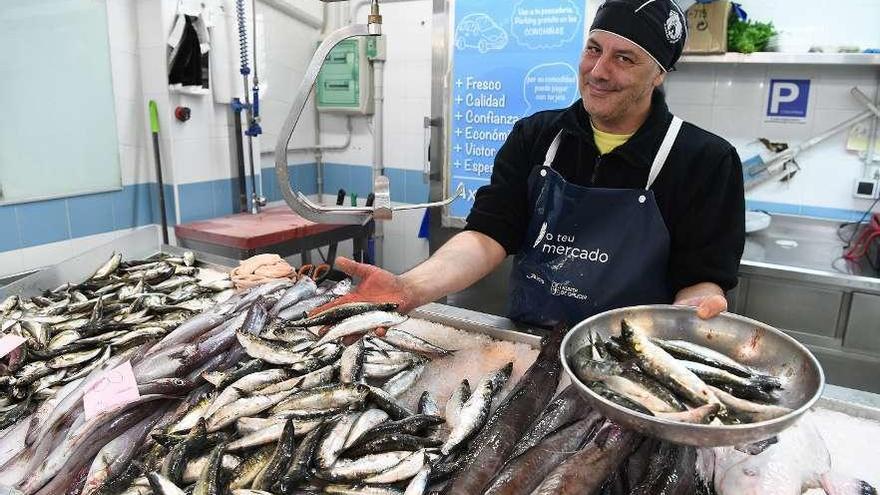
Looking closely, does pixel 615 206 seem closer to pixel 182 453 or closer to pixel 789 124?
pixel 182 453

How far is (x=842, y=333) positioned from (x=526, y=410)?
118 inches

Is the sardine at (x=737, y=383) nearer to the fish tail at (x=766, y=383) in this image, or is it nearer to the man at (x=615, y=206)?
the fish tail at (x=766, y=383)

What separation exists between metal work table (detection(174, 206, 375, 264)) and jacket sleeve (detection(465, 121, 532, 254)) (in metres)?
2.24

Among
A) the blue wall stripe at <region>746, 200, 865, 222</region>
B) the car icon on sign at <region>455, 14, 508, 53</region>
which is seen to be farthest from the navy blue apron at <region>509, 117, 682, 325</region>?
the blue wall stripe at <region>746, 200, 865, 222</region>

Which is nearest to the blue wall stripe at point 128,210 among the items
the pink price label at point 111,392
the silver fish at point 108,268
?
the silver fish at point 108,268

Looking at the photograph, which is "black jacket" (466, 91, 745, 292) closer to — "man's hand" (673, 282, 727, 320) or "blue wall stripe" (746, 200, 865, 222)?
"man's hand" (673, 282, 727, 320)

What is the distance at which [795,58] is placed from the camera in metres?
3.92

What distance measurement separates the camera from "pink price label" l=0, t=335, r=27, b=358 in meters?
2.09

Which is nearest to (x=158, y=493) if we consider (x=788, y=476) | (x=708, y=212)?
(x=788, y=476)

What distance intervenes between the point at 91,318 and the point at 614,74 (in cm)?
230

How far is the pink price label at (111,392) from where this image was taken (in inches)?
64.7

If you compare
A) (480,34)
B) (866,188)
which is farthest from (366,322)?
(866,188)

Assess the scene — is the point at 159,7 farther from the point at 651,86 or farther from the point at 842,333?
the point at 842,333

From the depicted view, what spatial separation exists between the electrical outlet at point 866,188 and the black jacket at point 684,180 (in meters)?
2.91
